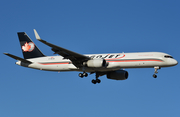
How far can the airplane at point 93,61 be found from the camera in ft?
150

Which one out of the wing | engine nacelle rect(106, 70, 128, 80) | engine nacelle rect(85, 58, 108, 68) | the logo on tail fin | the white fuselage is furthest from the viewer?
the logo on tail fin

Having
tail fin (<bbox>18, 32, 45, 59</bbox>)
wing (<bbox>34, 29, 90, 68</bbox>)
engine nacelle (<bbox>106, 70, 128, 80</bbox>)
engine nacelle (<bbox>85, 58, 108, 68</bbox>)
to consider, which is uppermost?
tail fin (<bbox>18, 32, 45, 59</bbox>)

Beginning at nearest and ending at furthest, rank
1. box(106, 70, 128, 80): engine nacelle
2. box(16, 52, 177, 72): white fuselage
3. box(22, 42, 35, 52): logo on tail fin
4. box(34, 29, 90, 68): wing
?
box(34, 29, 90, 68): wing
box(16, 52, 177, 72): white fuselage
box(106, 70, 128, 80): engine nacelle
box(22, 42, 35, 52): logo on tail fin

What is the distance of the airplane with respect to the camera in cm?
4562

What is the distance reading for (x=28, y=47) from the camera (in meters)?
54.9

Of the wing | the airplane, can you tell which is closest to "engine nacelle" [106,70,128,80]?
the airplane

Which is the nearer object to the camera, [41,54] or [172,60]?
[172,60]

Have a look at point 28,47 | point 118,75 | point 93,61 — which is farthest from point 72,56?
point 28,47

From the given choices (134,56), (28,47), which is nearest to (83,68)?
(134,56)

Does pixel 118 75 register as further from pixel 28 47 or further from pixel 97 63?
pixel 28 47

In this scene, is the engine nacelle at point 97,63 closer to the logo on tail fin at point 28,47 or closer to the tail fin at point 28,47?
the tail fin at point 28,47

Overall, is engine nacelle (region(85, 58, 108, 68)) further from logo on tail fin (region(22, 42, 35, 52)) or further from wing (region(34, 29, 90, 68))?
logo on tail fin (region(22, 42, 35, 52))

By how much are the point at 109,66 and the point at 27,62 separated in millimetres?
15453

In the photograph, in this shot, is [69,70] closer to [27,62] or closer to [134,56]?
[27,62]
